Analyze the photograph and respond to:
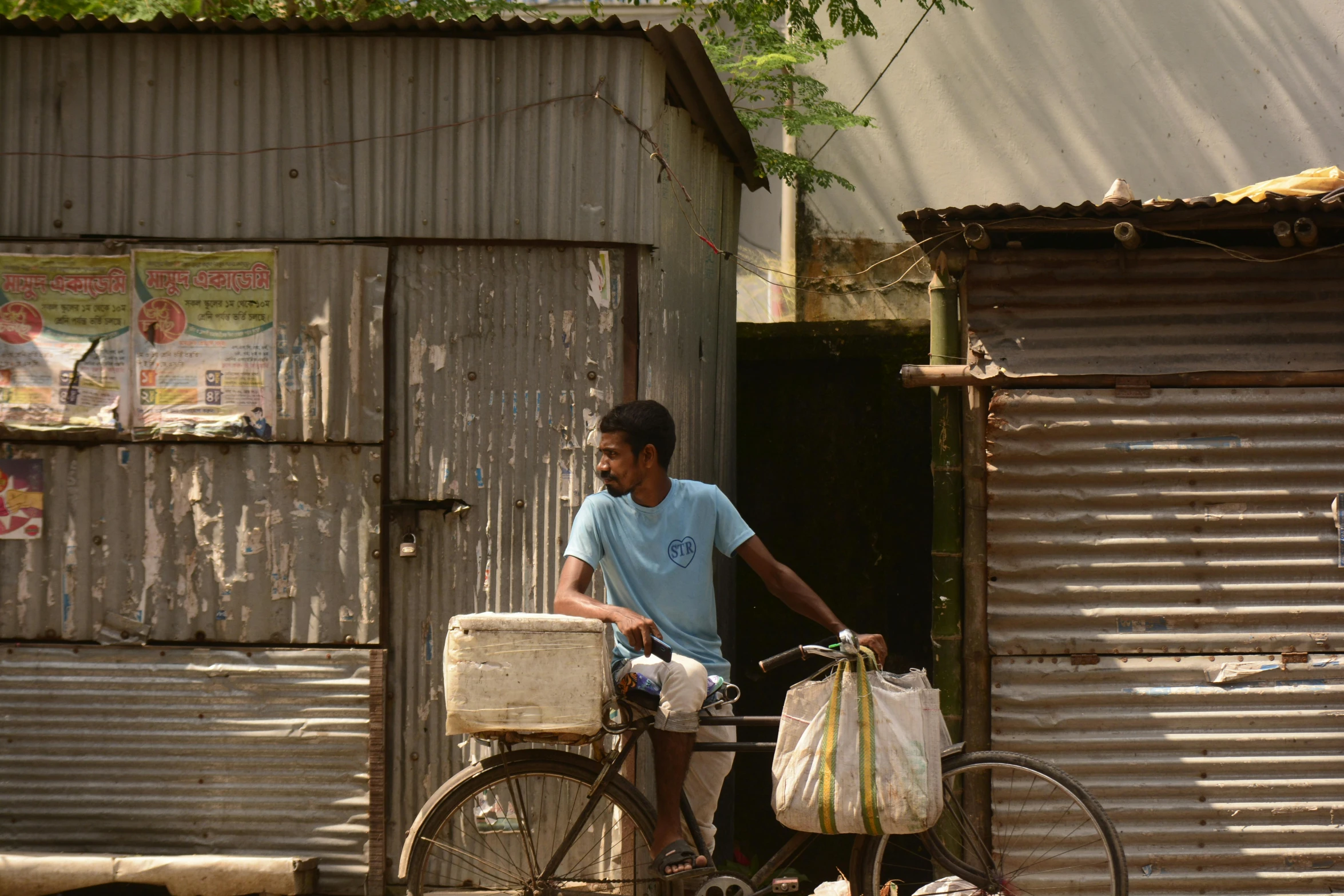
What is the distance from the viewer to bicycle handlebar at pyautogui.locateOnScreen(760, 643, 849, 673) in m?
4.06

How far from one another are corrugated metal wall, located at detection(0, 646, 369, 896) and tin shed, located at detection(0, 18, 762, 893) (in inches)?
0.5

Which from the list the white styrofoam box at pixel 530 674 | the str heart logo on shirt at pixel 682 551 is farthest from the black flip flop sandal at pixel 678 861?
the str heart logo on shirt at pixel 682 551

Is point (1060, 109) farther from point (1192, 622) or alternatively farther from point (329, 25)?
point (329, 25)

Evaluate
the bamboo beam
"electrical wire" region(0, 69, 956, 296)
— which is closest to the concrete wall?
the bamboo beam

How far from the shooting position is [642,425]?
14.7 ft

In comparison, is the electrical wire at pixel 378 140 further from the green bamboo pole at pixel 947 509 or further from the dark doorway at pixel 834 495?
the dark doorway at pixel 834 495

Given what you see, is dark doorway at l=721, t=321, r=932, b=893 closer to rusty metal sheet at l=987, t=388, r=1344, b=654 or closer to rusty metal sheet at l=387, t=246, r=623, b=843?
rusty metal sheet at l=987, t=388, r=1344, b=654

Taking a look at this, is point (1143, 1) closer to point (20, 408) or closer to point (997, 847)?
point (997, 847)

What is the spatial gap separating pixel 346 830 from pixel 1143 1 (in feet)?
28.7

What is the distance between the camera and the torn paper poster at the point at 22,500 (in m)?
5.28

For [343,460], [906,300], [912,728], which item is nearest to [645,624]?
Answer: [912,728]

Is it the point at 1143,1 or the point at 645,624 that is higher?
the point at 1143,1

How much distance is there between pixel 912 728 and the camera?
3980 millimetres

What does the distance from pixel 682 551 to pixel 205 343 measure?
229 centimetres
